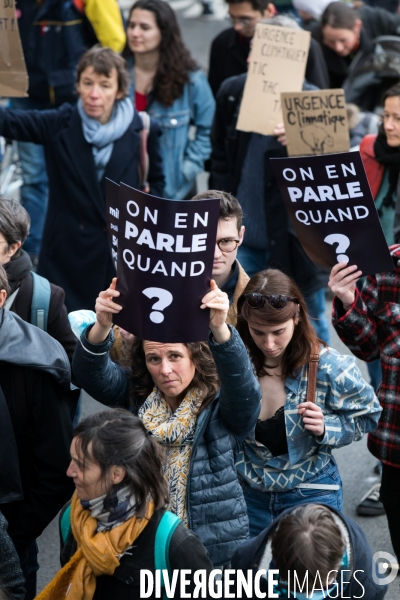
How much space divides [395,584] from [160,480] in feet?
6.70

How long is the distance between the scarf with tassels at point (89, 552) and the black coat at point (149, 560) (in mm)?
27

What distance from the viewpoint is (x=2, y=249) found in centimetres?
403

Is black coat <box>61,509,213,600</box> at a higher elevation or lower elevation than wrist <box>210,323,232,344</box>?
lower

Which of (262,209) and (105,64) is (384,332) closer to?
(262,209)

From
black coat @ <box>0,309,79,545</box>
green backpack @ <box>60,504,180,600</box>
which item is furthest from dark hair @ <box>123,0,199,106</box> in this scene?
green backpack @ <box>60,504,180,600</box>

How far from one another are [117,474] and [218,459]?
1.76ft

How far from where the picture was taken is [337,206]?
3.86m

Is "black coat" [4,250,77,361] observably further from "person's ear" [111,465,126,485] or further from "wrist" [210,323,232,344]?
"person's ear" [111,465,126,485]

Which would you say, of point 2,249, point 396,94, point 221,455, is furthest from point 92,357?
point 396,94

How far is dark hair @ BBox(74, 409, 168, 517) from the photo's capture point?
2.96m

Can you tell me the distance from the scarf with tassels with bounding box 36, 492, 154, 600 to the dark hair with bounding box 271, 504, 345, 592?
16.1 inches

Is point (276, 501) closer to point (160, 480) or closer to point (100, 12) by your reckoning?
point (160, 480)

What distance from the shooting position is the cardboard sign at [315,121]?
541cm

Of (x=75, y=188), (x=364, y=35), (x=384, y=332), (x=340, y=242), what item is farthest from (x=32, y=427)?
(x=364, y=35)
